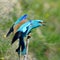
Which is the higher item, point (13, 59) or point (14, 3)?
point (14, 3)

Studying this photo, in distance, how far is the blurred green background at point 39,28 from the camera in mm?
4043

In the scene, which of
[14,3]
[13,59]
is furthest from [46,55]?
[14,3]

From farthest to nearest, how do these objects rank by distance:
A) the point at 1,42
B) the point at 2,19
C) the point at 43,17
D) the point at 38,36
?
the point at 43,17 → the point at 38,36 → the point at 2,19 → the point at 1,42

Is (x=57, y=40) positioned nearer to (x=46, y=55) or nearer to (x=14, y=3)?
(x=46, y=55)

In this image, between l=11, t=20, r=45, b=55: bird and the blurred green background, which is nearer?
l=11, t=20, r=45, b=55: bird

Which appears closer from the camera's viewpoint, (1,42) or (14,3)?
(1,42)

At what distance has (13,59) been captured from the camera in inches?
149

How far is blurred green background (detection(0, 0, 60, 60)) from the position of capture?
4.04m

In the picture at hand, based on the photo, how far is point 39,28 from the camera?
4.41 m

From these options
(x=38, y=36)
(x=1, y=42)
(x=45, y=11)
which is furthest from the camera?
(x=45, y=11)

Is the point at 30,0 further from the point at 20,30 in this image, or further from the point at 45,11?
the point at 20,30

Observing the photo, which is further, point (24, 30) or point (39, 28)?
point (39, 28)

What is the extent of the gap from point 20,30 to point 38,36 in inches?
43.4

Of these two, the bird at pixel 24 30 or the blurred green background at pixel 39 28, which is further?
the blurred green background at pixel 39 28
